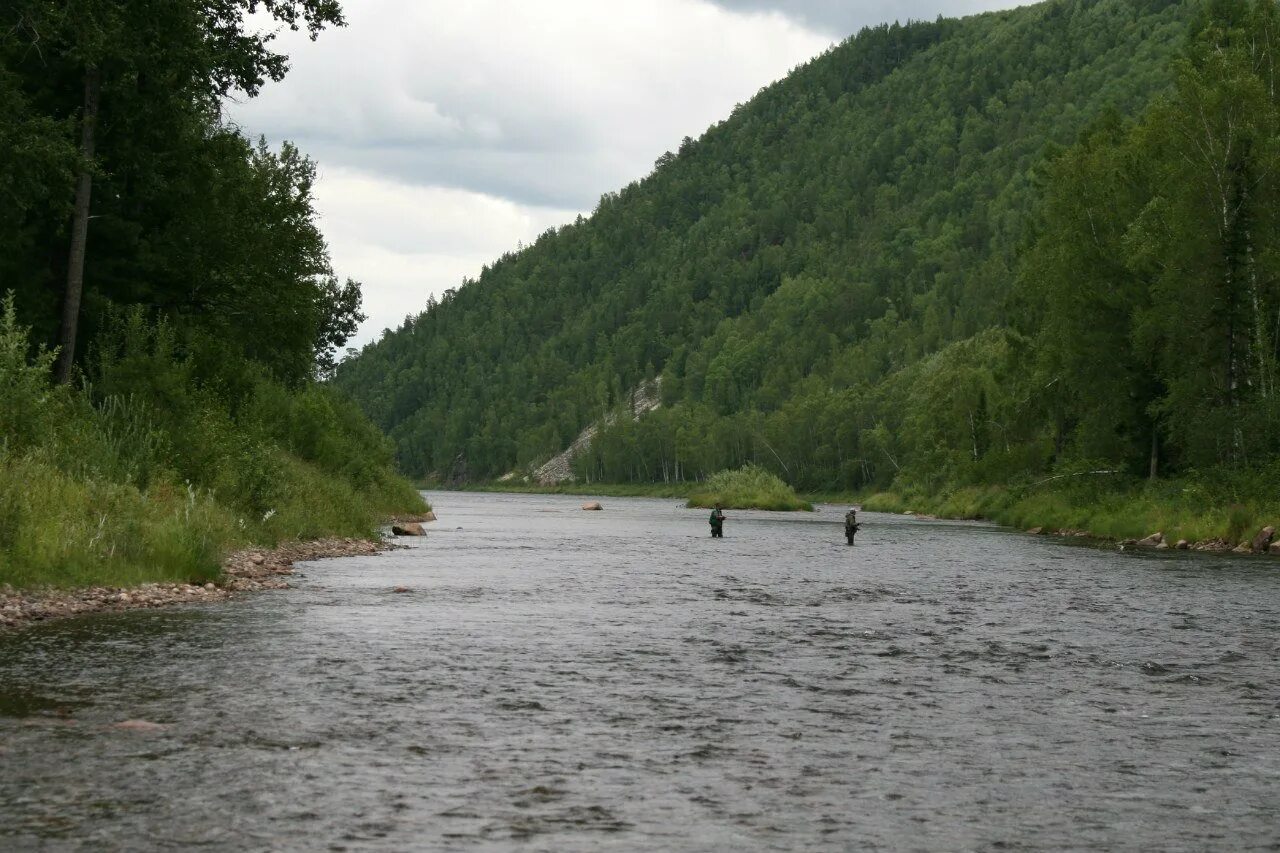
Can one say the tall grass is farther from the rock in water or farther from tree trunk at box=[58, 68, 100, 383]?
the rock in water

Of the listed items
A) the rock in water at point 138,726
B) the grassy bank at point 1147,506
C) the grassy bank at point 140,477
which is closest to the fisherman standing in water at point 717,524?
the grassy bank at point 1147,506

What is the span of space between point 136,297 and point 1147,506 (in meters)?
45.5

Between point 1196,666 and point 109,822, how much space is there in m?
16.8

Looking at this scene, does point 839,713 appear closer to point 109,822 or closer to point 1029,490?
point 109,822

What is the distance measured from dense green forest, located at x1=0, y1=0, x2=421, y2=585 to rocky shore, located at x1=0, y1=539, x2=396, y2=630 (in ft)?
1.54

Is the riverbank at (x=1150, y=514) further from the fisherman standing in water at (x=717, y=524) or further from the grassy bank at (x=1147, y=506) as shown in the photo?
the fisherman standing in water at (x=717, y=524)

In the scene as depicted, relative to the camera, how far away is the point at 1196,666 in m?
21.8

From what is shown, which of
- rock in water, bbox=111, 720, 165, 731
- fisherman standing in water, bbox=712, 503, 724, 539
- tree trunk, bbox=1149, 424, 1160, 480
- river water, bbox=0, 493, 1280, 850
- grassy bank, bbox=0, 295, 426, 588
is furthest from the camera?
tree trunk, bbox=1149, 424, 1160, 480

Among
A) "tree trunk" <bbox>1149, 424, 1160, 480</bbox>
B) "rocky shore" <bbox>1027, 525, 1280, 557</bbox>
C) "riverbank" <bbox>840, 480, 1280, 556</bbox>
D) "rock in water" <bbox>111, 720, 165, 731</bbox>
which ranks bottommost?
"rock in water" <bbox>111, 720, 165, 731</bbox>

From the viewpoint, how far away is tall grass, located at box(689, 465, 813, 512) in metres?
139

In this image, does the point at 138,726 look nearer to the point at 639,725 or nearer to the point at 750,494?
the point at 639,725

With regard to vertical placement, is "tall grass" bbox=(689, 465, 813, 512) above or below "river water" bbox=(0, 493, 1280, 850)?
above

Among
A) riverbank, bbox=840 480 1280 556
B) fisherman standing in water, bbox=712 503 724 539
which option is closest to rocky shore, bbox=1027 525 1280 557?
riverbank, bbox=840 480 1280 556

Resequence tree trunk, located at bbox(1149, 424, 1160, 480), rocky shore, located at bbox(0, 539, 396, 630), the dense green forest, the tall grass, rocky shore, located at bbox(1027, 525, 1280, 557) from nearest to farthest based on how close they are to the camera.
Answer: rocky shore, located at bbox(0, 539, 396, 630)
the dense green forest
rocky shore, located at bbox(1027, 525, 1280, 557)
tree trunk, located at bbox(1149, 424, 1160, 480)
the tall grass
